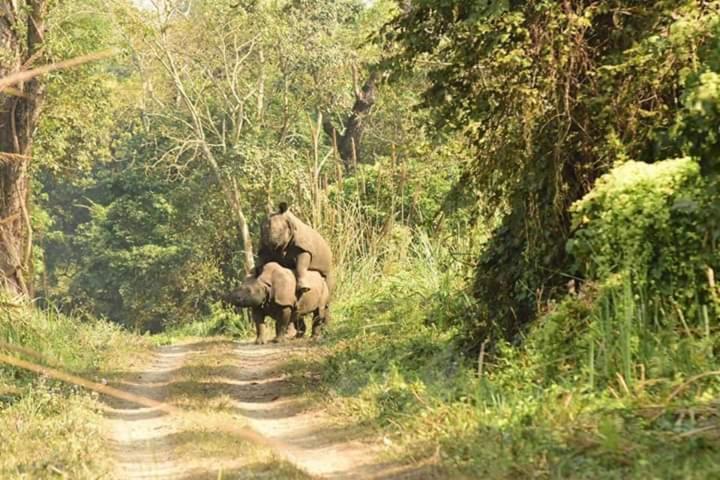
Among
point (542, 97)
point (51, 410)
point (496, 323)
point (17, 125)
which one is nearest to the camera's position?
point (51, 410)

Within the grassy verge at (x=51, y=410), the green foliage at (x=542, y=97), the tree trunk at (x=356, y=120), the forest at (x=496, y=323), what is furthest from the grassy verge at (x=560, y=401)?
the tree trunk at (x=356, y=120)

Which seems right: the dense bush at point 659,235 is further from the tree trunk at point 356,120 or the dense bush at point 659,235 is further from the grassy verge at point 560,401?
the tree trunk at point 356,120

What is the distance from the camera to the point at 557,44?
8930 millimetres

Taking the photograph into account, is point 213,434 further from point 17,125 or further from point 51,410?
point 17,125

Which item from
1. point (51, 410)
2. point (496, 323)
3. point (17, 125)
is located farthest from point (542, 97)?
point (17, 125)

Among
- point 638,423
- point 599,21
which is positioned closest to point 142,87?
point 599,21

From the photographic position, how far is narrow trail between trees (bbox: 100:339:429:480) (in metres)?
6.81

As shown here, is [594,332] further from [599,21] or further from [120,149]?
[120,149]

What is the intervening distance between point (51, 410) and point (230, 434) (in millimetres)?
1745

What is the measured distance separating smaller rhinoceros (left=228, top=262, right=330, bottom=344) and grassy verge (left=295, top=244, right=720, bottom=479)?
17.8 feet

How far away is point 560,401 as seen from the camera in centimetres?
698

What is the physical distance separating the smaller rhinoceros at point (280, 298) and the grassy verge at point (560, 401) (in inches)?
214

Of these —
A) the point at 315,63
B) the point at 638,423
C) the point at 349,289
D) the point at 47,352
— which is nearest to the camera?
the point at 638,423

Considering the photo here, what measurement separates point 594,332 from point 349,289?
1193 cm
